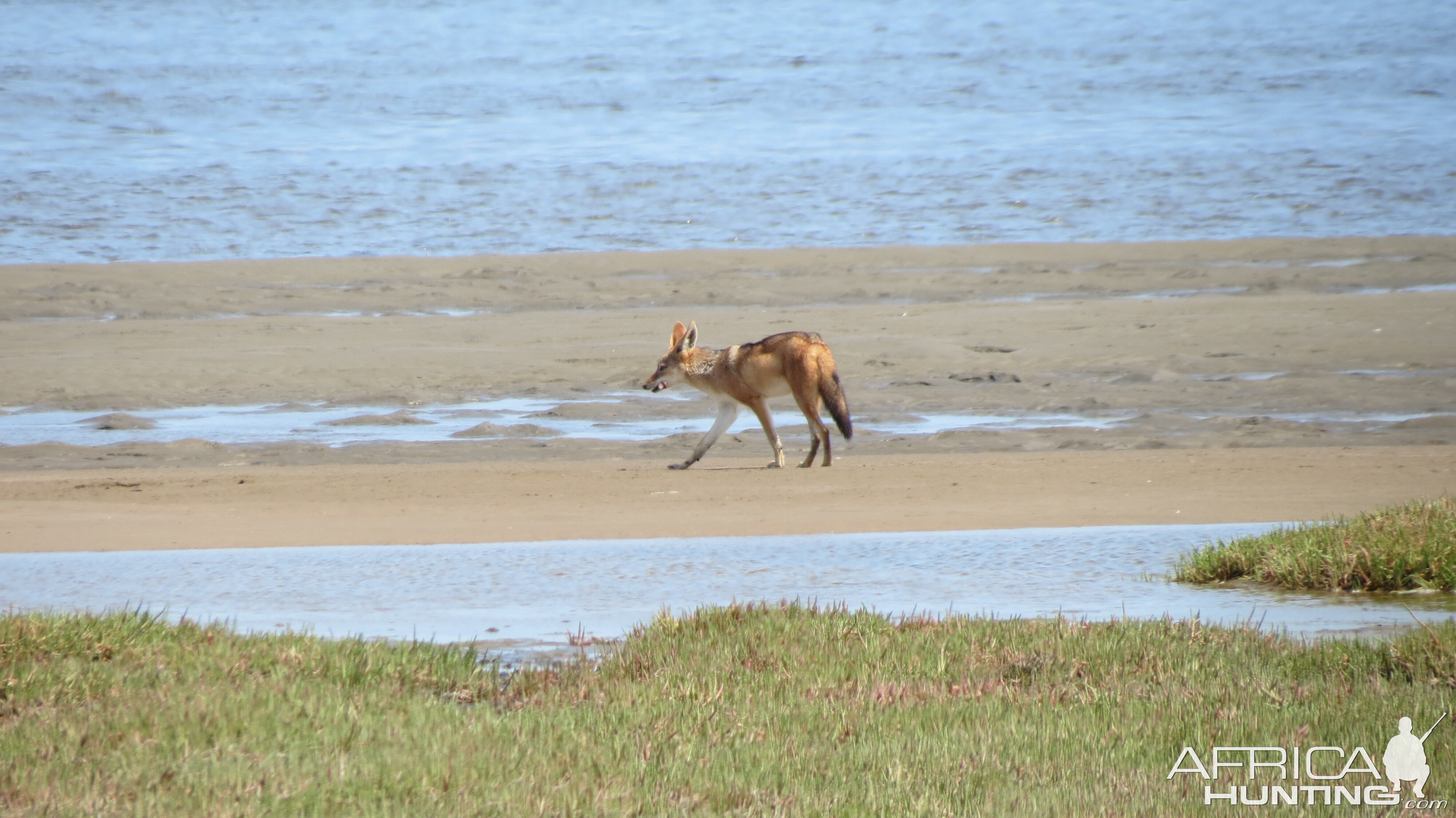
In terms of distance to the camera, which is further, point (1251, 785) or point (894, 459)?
point (894, 459)

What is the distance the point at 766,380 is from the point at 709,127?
32.0m

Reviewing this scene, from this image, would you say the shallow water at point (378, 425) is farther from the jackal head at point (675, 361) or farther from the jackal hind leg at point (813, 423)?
the jackal hind leg at point (813, 423)

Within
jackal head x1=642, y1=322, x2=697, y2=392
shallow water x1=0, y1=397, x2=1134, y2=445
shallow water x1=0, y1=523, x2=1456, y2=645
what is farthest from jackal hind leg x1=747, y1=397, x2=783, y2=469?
shallow water x1=0, y1=523, x2=1456, y2=645

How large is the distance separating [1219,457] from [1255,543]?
13.8 ft

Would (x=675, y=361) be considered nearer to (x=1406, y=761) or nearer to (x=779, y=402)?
(x=779, y=402)

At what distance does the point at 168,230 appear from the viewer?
92.5 feet

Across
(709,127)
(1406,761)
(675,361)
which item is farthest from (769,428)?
(709,127)

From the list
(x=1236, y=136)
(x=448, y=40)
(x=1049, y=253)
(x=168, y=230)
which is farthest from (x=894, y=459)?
(x=448, y=40)

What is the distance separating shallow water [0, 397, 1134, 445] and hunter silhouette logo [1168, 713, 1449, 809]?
883cm

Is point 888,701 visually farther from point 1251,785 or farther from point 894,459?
point 894,459

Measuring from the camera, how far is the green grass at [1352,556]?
7805 millimetres

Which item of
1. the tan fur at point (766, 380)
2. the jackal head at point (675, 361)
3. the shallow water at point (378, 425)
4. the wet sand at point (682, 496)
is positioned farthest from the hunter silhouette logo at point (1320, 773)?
the jackal head at point (675, 361)

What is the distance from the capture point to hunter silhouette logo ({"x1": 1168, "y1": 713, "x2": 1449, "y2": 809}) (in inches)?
186

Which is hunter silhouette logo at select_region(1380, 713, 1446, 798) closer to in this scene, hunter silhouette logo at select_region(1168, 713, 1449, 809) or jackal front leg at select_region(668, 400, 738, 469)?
hunter silhouette logo at select_region(1168, 713, 1449, 809)
